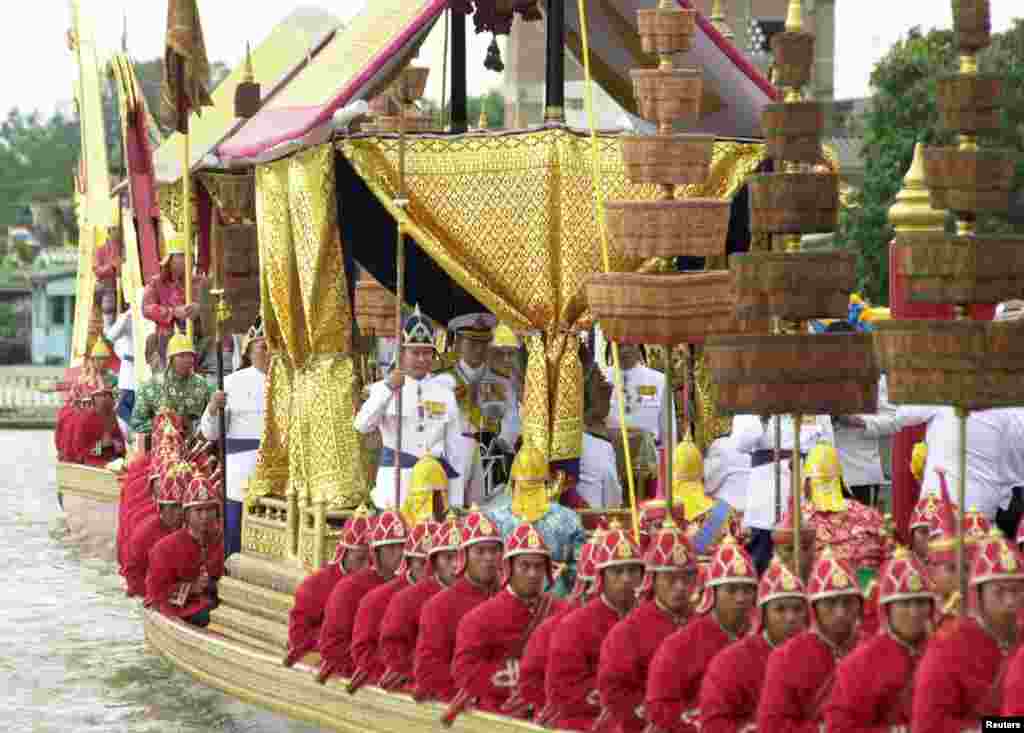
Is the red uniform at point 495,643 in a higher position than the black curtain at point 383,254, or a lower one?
lower

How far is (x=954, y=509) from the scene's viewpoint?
10086 millimetres

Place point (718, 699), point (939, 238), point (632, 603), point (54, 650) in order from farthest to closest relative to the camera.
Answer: point (54, 650), point (632, 603), point (718, 699), point (939, 238)

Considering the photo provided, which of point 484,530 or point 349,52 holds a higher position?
point 349,52

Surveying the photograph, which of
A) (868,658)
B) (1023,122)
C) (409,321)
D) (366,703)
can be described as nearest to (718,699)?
(868,658)

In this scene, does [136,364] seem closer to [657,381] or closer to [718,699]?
[657,381]

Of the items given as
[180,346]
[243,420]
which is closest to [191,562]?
[243,420]

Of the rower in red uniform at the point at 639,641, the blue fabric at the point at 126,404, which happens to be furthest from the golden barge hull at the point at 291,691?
the blue fabric at the point at 126,404

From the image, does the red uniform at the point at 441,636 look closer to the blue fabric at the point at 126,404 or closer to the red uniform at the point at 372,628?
the red uniform at the point at 372,628

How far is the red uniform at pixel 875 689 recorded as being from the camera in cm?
812

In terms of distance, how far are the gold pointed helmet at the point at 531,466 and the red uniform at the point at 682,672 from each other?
2140mm

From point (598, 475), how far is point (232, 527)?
2754 millimetres

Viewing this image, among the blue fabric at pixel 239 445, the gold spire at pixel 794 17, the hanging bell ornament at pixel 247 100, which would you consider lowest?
the blue fabric at pixel 239 445

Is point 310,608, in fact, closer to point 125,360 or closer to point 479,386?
point 479,386

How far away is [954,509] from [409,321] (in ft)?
11.0
